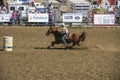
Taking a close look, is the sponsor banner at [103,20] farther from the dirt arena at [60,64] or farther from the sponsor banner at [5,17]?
the dirt arena at [60,64]

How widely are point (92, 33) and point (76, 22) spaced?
5.34 metres

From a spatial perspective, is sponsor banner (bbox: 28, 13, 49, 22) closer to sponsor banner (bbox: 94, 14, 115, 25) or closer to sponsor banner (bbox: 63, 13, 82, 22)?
sponsor banner (bbox: 63, 13, 82, 22)

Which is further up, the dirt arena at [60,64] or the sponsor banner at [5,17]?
the sponsor banner at [5,17]

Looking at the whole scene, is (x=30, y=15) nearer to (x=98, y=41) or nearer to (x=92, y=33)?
(x=92, y=33)

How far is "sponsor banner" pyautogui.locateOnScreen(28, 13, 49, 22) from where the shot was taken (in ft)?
112

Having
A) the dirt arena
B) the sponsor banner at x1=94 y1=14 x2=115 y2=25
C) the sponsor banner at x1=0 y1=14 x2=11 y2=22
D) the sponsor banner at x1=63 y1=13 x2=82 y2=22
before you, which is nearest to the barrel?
the dirt arena

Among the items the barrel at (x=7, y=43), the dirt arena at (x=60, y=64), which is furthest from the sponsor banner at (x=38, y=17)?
the barrel at (x=7, y=43)

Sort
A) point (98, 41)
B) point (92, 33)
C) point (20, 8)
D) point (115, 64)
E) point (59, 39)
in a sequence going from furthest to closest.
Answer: point (20, 8), point (92, 33), point (98, 41), point (59, 39), point (115, 64)

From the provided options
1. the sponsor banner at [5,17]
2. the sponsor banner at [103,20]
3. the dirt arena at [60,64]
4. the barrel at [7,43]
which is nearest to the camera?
the dirt arena at [60,64]

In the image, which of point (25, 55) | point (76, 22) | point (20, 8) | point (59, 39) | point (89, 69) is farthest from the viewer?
point (20, 8)

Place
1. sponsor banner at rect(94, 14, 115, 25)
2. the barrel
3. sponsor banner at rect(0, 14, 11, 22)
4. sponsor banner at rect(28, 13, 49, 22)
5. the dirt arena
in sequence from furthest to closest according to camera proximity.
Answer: sponsor banner at rect(94, 14, 115, 25) → sponsor banner at rect(28, 13, 49, 22) → sponsor banner at rect(0, 14, 11, 22) → the barrel → the dirt arena

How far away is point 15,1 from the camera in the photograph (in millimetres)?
44062

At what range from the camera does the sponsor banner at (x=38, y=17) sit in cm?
3403

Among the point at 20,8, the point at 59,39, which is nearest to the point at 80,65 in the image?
the point at 59,39
